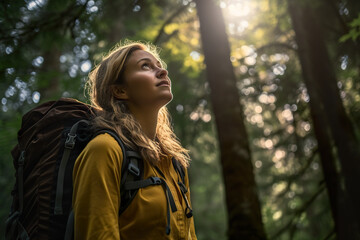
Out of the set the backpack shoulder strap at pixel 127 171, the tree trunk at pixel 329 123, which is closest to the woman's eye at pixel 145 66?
the backpack shoulder strap at pixel 127 171

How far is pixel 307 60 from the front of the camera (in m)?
5.05

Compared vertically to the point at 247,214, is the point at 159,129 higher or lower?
higher

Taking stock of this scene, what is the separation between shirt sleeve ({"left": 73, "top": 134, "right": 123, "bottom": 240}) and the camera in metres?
1.57

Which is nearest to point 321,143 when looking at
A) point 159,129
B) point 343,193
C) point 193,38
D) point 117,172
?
point 343,193

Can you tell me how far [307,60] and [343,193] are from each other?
2.14m

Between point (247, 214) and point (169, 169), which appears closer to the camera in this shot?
point (169, 169)

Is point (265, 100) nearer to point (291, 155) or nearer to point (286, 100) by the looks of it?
point (286, 100)

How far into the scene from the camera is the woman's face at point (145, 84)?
2.24 m

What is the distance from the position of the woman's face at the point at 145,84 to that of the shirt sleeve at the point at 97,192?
615 mm

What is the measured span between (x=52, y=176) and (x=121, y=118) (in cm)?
57

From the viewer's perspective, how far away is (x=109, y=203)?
161 centimetres

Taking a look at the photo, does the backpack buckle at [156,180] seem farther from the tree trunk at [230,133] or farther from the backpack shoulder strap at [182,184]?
the tree trunk at [230,133]

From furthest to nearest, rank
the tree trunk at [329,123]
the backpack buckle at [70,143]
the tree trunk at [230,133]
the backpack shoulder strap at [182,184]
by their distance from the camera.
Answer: the tree trunk at [329,123] → the tree trunk at [230,133] → the backpack shoulder strap at [182,184] → the backpack buckle at [70,143]

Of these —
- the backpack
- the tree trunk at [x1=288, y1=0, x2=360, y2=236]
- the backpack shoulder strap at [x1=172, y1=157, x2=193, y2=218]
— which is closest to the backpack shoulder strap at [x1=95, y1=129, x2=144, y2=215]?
the backpack
